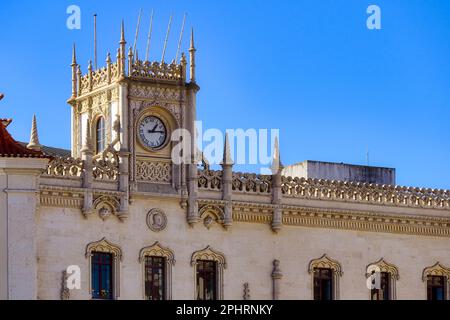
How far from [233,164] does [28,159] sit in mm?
9499

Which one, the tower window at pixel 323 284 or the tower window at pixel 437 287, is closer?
the tower window at pixel 323 284

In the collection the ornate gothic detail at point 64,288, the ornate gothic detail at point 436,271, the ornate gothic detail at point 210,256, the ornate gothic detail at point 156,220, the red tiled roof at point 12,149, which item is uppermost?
the red tiled roof at point 12,149

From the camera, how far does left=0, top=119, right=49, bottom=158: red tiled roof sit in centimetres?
7362

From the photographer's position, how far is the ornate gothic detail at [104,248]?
76125 millimetres

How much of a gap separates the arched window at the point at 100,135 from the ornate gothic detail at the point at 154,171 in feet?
7.04

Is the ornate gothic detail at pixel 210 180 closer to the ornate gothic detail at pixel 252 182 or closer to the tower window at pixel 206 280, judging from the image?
the ornate gothic detail at pixel 252 182

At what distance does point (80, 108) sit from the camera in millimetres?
81188

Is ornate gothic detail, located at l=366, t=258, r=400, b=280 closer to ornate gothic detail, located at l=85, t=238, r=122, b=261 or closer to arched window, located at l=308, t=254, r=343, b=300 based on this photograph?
arched window, located at l=308, t=254, r=343, b=300

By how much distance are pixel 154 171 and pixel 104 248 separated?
12.5ft

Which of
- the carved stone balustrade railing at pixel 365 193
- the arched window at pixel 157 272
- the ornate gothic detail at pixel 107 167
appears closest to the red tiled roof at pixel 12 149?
the ornate gothic detail at pixel 107 167

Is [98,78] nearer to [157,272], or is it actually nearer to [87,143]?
[87,143]

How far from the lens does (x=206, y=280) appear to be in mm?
79312

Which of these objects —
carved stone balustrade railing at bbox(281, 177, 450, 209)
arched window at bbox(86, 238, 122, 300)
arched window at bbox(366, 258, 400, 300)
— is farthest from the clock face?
arched window at bbox(366, 258, 400, 300)
